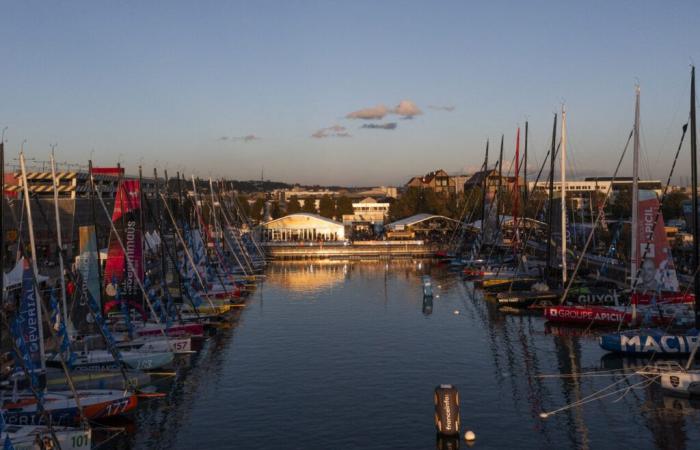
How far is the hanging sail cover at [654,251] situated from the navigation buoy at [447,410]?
23068 millimetres

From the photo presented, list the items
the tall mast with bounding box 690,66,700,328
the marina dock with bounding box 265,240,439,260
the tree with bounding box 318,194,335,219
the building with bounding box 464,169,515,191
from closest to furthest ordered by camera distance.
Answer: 1. the tall mast with bounding box 690,66,700,328
2. the building with bounding box 464,169,515,191
3. the marina dock with bounding box 265,240,439,260
4. the tree with bounding box 318,194,335,219

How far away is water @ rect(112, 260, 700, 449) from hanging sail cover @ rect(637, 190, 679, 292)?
18.6 ft

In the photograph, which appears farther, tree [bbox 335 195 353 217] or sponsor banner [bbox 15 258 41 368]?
tree [bbox 335 195 353 217]

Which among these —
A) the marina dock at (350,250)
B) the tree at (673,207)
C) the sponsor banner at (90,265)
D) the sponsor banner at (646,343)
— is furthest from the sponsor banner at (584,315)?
the tree at (673,207)

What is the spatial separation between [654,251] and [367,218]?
118660mm

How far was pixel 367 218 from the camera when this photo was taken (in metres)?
163

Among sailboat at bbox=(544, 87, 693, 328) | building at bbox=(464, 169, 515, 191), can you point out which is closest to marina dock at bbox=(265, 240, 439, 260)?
building at bbox=(464, 169, 515, 191)

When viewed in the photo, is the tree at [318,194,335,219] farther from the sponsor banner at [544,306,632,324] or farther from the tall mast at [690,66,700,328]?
the tall mast at [690,66,700,328]

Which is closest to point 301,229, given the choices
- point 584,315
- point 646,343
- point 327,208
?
point 327,208

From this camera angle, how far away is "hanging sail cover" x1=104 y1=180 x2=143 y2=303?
141 ft

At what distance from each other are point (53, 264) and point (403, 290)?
32034 mm

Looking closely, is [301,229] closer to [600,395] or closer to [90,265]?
[90,265]

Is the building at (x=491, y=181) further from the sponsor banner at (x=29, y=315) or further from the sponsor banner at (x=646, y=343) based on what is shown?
the sponsor banner at (x=29, y=315)

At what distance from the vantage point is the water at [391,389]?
2775 cm
